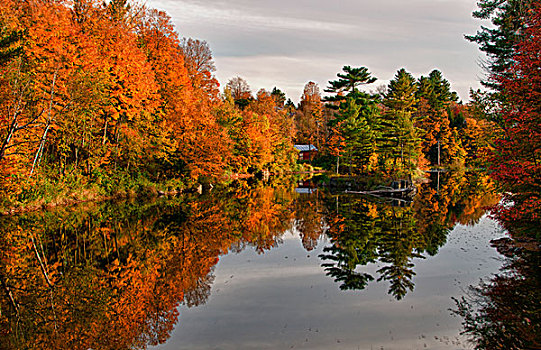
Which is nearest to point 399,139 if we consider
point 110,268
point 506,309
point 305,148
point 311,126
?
point 506,309

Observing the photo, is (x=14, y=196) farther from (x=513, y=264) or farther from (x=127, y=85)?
(x=513, y=264)

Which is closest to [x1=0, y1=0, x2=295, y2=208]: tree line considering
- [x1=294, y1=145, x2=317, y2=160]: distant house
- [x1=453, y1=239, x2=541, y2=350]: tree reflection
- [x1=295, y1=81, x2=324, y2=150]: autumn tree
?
[x1=453, y1=239, x2=541, y2=350]: tree reflection

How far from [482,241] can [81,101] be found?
65.8ft

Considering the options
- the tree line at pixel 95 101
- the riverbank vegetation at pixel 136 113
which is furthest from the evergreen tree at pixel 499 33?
the tree line at pixel 95 101

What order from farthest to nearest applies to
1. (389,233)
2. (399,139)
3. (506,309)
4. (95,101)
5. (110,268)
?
(399,139) < (95,101) < (389,233) < (110,268) < (506,309)

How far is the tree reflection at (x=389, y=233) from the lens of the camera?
36.1 ft

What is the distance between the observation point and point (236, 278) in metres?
10.8

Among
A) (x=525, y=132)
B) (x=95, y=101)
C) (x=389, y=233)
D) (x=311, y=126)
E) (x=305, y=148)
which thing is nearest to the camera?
(x=525, y=132)

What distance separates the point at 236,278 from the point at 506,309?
253 inches

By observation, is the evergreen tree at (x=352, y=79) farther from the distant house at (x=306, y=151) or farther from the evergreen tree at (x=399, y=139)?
the distant house at (x=306, y=151)

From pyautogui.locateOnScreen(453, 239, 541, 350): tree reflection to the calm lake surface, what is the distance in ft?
1.10

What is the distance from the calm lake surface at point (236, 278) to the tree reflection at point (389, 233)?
0.26ft

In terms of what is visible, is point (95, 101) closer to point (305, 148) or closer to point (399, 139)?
point (399, 139)

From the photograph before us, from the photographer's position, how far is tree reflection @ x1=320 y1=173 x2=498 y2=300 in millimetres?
10993
